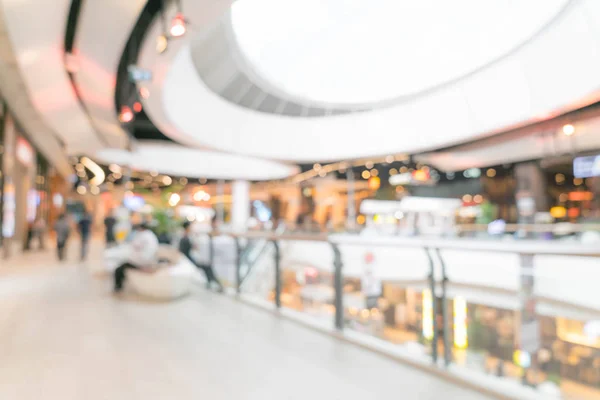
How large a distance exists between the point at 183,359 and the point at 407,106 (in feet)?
43.0

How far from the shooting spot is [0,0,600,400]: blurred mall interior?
9.87 feet

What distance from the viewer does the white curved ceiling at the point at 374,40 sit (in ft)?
31.3

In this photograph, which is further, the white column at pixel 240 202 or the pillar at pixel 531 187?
the white column at pixel 240 202

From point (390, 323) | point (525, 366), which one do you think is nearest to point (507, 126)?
point (390, 323)

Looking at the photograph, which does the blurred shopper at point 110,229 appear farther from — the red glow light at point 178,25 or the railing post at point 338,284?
the railing post at point 338,284

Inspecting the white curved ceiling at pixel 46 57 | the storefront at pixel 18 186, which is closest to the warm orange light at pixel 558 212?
the white curved ceiling at pixel 46 57

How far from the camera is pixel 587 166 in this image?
1316cm

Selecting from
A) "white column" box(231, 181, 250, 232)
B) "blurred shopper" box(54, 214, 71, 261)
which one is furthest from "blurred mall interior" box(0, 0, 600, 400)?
"white column" box(231, 181, 250, 232)

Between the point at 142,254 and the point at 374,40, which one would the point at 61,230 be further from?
the point at 374,40

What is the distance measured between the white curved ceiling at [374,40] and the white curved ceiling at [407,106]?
0.49 m

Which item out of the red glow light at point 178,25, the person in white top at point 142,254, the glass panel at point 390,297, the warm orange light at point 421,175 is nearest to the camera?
the glass panel at point 390,297

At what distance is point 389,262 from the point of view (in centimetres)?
667

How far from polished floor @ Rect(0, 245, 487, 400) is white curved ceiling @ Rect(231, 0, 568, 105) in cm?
635

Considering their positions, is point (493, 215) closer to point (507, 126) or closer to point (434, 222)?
point (434, 222)
